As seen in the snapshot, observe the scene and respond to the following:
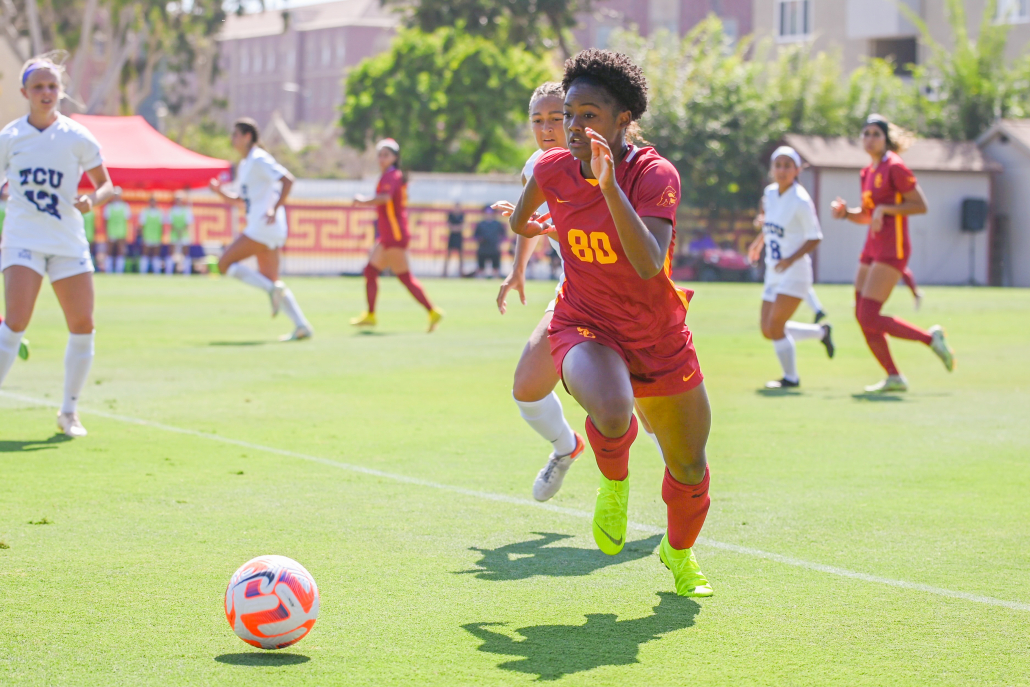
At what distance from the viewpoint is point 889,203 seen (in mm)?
10875

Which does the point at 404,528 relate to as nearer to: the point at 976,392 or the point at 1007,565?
the point at 1007,565

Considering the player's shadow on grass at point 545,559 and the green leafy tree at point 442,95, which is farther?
the green leafy tree at point 442,95

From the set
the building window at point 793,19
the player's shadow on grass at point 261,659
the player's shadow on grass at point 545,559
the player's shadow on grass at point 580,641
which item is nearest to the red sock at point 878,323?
the player's shadow on grass at point 545,559

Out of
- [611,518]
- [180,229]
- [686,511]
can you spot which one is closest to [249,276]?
[611,518]

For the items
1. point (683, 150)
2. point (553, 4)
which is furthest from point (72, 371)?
point (553, 4)

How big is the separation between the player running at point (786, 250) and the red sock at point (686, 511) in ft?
22.5

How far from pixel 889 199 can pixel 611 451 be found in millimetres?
7143

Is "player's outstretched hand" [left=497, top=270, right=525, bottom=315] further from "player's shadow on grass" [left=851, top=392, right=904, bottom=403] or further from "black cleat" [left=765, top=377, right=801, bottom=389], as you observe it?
"black cleat" [left=765, top=377, right=801, bottom=389]

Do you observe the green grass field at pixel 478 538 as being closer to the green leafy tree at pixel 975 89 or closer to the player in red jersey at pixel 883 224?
the player in red jersey at pixel 883 224

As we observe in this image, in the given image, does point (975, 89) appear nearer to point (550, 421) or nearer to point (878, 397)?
point (878, 397)

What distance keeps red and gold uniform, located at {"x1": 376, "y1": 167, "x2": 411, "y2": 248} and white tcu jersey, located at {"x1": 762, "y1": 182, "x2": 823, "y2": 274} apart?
6.19m

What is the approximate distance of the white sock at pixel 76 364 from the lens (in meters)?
7.87

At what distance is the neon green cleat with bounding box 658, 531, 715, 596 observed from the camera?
450 cm

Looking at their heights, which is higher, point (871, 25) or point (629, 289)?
point (871, 25)
